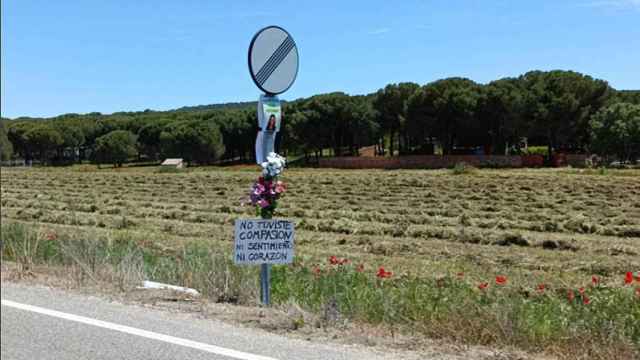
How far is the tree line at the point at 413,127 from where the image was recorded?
8200 cm

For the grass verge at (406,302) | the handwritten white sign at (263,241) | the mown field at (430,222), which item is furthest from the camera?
the mown field at (430,222)

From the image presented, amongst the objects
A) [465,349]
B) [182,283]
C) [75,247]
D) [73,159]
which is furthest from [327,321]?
[73,159]

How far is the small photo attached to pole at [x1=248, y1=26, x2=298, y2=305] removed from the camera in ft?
24.5

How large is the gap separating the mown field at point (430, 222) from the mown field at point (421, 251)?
0.07 m

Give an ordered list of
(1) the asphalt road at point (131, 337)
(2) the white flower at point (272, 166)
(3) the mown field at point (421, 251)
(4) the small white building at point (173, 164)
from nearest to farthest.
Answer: (1) the asphalt road at point (131, 337) → (3) the mown field at point (421, 251) → (2) the white flower at point (272, 166) → (4) the small white building at point (173, 164)

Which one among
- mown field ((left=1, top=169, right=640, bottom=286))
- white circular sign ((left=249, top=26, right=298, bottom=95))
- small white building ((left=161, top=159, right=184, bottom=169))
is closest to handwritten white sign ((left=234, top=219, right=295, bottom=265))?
white circular sign ((left=249, top=26, right=298, bottom=95))

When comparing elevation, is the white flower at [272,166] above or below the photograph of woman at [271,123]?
below

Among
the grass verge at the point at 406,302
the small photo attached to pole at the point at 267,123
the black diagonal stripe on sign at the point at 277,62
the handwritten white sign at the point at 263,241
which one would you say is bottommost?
the grass verge at the point at 406,302

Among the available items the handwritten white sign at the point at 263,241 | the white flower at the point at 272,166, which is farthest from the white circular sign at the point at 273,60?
the handwritten white sign at the point at 263,241

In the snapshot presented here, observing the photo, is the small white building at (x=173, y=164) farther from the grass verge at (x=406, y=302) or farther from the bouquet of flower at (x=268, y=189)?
the bouquet of flower at (x=268, y=189)

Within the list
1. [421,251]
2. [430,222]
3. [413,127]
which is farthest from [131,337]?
[413,127]

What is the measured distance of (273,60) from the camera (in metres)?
7.59

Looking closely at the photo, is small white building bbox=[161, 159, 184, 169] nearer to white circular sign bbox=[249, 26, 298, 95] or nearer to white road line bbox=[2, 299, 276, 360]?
white circular sign bbox=[249, 26, 298, 95]

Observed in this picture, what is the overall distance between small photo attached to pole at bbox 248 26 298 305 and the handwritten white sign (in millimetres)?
128
